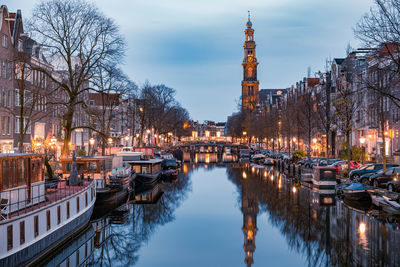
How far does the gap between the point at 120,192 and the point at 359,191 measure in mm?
19514

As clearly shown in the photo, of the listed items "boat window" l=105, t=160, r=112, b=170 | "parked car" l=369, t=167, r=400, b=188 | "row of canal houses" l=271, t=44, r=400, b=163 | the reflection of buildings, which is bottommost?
the reflection of buildings

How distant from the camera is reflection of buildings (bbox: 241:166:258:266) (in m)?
25.5

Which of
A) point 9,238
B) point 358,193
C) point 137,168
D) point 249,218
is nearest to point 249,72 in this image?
point 137,168

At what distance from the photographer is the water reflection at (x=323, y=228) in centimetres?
2277

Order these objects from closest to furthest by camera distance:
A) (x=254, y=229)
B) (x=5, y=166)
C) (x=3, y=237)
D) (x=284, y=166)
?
(x=3, y=237), (x=5, y=166), (x=254, y=229), (x=284, y=166)

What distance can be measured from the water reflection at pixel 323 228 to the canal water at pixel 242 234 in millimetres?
46

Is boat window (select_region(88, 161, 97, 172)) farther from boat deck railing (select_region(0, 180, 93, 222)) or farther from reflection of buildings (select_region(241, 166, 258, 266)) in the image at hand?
reflection of buildings (select_region(241, 166, 258, 266))

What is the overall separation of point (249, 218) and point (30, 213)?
18.7 m

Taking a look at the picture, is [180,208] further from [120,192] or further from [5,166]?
[5,166]

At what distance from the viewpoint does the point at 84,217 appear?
28.8 m

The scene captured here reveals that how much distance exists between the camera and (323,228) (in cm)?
2950

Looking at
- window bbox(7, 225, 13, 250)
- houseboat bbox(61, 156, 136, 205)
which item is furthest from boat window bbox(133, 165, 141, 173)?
window bbox(7, 225, 13, 250)

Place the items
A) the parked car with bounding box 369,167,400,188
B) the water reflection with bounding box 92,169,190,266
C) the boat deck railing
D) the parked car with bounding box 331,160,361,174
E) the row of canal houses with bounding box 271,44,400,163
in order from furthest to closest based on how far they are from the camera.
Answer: the row of canal houses with bounding box 271,44,400,163
the parked car with bounding box 331,160,361,174
the parked car with bounding box 369,167,400,188
the water reflection with bounding box 92,169,190,266
the boat deck railing

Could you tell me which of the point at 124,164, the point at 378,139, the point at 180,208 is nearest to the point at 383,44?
the point at 180,208
